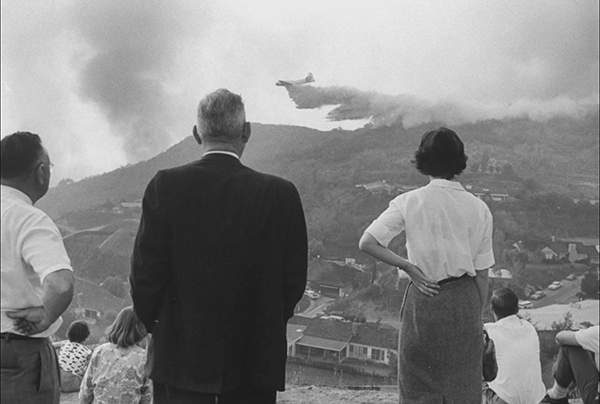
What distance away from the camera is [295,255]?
6.15ft

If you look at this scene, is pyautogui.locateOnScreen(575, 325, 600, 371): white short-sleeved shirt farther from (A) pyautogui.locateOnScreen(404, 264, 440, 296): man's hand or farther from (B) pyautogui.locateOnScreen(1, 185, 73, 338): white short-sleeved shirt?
(B) pyautogui.locateOnScreen(1, 185, 73, 338): white short-sleeved shirt

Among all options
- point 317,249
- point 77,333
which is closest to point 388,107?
point 317,249

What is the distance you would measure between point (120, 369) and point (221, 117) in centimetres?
144

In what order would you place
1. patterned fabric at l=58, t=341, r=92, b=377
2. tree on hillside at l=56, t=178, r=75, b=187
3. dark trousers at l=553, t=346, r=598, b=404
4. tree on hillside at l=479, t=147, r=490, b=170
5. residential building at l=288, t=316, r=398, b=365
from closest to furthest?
dark trousers at l=553, t=346, r=598, b=404 < patterned fabric at l=58, t=341, r=92, b=377 < residential building at l=288, t=316, r=398, b=365 < tree on hillside at l=479, t=147, r=490, b=170 < tree on hillside at l=56, t=178, r=75, b=187

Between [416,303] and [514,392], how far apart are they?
3.62ft

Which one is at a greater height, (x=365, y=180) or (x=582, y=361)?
(x=365, y=180)

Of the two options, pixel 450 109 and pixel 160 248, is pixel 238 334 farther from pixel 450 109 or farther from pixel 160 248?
pixel 450 109

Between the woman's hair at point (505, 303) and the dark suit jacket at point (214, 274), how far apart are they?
1611 millimetres

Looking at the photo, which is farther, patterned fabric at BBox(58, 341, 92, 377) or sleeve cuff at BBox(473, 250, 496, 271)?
patterned fabric at BBox(58, 341, 92, 377)

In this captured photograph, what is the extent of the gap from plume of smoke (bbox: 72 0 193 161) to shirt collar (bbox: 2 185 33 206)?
3689 millimetres

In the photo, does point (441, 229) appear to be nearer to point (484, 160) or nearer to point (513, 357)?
point (513, 357)

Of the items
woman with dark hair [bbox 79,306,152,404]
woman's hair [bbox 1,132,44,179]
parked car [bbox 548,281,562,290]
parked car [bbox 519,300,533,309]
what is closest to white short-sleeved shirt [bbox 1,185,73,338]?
woman's hair [bbox 1,132,44,179]

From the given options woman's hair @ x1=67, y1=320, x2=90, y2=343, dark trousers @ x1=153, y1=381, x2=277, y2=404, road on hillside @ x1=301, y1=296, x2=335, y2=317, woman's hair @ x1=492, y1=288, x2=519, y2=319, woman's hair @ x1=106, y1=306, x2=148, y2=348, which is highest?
dark trousers @ x1=153, y1=381, x2=277, y2=404

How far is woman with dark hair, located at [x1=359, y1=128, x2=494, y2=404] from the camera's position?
2.21 m
